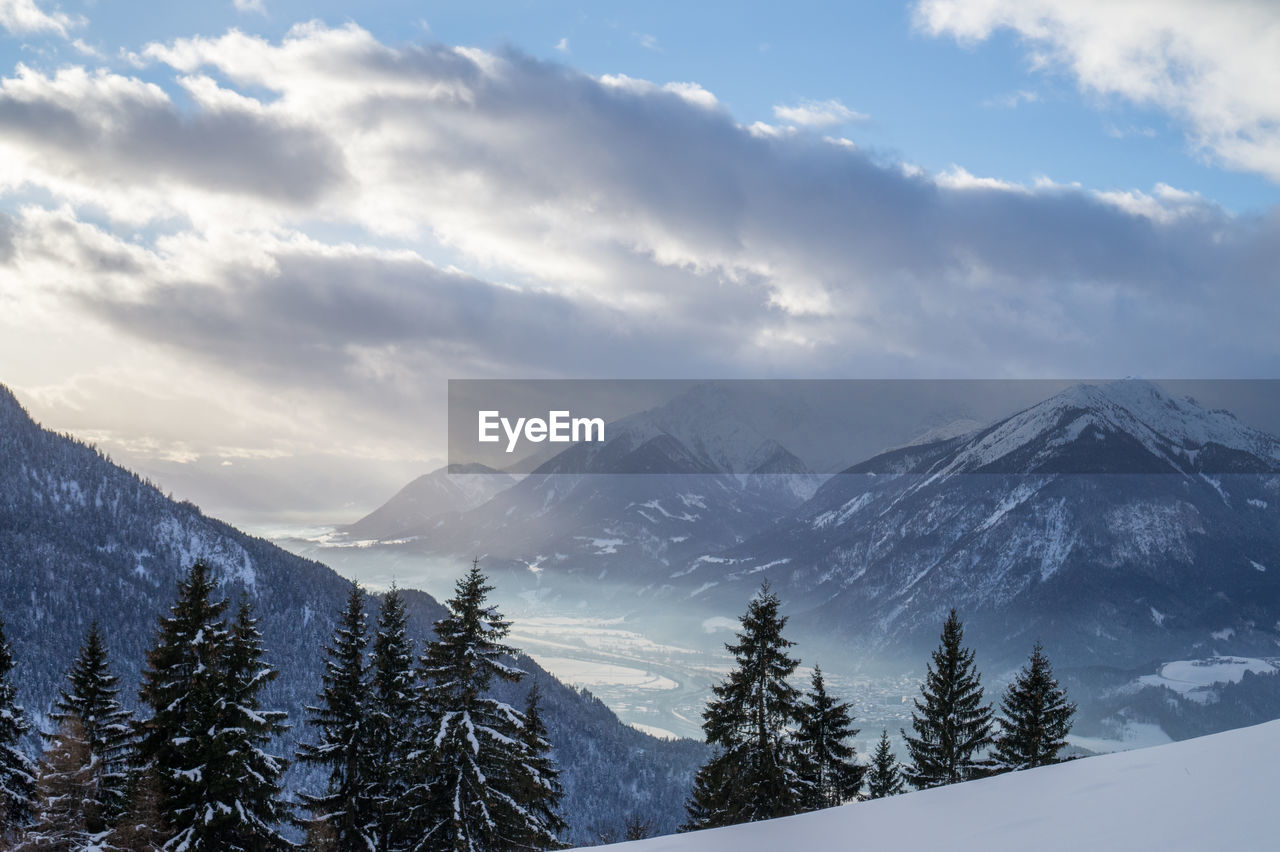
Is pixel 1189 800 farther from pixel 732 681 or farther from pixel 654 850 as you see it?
pixel 732 681

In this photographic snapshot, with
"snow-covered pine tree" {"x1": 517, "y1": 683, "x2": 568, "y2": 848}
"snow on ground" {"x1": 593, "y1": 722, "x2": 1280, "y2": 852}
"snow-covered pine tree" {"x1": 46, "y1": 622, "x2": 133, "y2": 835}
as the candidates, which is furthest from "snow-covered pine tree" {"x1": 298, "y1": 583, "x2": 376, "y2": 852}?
"snow on ground" {"x1": 593, "y1": 722, "x2": 1280, "y2": 852}

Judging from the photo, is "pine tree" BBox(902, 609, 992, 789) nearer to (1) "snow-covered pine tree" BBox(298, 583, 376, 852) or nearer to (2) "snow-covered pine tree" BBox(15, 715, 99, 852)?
(1) "snow-covered pine tree" BBox(298, 583, 376, 852)

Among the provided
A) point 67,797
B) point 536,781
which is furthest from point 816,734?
point 67,797

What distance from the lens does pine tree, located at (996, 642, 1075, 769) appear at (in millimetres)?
41000

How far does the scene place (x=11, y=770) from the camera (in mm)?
26953

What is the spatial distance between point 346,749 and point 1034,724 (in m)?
32.2

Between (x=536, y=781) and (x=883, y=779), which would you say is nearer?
(x=536, y=781)

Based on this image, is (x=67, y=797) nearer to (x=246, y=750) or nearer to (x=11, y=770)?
(x=11, y=770)

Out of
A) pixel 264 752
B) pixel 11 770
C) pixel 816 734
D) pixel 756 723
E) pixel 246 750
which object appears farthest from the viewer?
pixel 816 734

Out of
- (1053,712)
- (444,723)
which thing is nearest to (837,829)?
(444,723)

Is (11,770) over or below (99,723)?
below

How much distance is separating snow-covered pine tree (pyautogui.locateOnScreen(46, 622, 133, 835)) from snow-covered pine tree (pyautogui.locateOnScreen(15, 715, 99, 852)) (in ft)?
0.25

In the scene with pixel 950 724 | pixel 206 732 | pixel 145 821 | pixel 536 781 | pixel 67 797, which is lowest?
pixel 950 724

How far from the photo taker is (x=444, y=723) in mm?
24109
